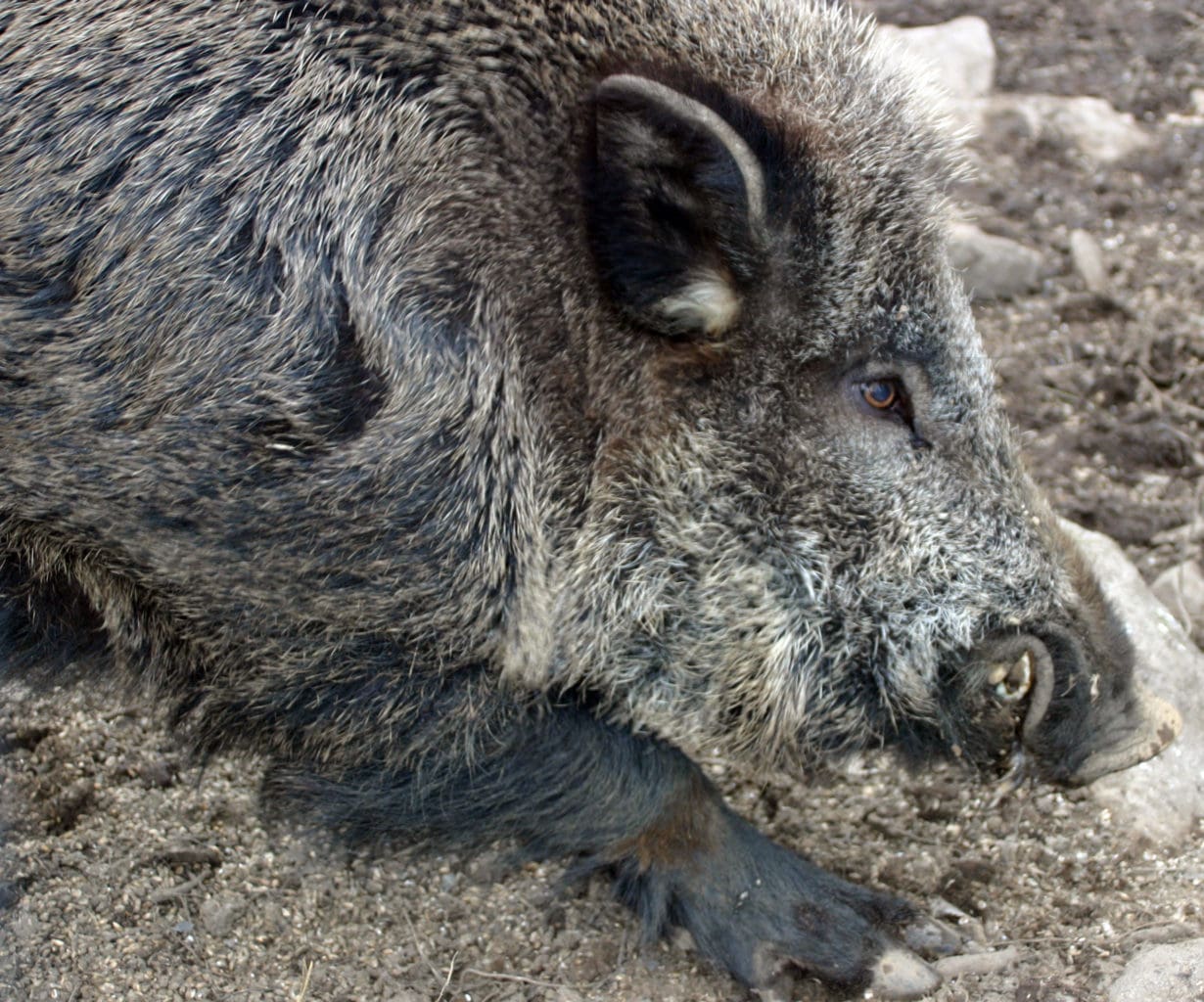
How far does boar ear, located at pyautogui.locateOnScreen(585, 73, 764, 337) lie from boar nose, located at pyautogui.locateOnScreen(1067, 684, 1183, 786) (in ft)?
4.79

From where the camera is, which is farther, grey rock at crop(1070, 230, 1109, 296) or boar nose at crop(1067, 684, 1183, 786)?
grey rock at crop(1070, 230, 1109, 296)

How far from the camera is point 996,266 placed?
643 cm

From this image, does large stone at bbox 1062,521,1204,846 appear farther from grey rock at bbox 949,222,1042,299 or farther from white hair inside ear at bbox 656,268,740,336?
grey rock at bbox 949,222,1042,299

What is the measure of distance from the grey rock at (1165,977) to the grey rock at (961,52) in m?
5.28

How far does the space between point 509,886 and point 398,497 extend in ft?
4.47

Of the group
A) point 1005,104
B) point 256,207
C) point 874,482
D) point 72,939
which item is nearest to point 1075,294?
point 1005,104

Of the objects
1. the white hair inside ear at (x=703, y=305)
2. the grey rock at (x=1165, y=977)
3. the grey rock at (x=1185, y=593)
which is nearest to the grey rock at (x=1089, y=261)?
the grey rock at (x=1185, y=593)

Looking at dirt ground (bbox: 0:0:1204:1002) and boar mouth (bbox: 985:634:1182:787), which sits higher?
boar mouth (bbox: 985:634:1182:787)

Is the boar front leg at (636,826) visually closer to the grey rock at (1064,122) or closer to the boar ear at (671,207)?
the boar ear at (671,207)

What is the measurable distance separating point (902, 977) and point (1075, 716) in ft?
2.61

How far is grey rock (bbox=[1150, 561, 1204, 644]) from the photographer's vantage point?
15.6 feet

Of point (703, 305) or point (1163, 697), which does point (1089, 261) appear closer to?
point (1163, 697)

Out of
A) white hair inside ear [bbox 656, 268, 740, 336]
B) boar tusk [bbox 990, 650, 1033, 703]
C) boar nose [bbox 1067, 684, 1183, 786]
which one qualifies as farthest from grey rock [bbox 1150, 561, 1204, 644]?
white hair inside ear [bbox 656, 268, 740, 336]

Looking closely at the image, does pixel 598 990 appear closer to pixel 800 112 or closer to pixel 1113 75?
pixel 800 112
